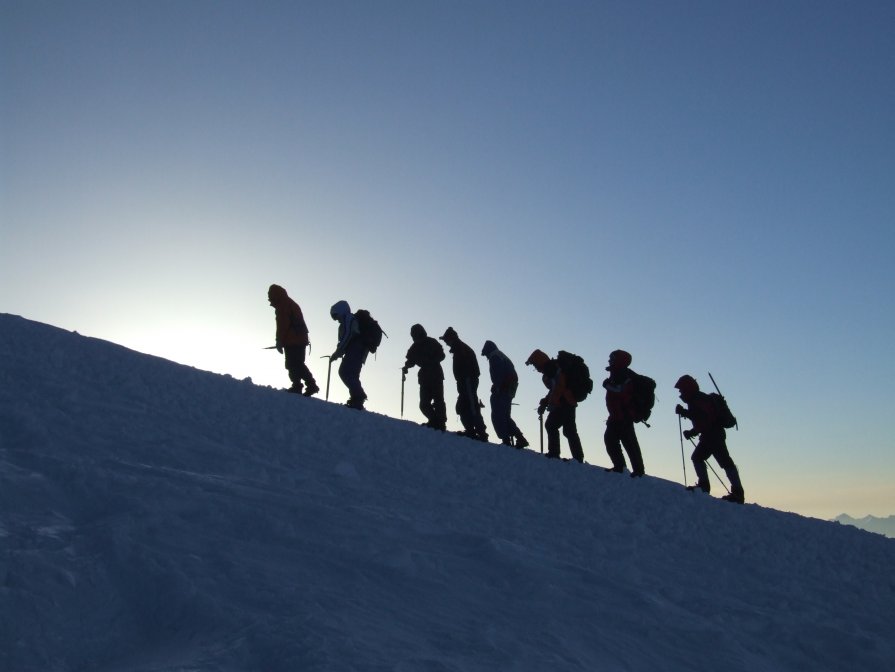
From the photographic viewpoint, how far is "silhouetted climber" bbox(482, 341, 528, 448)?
1345cm

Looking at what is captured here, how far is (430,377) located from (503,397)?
1.43m

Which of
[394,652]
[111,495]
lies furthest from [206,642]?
[111,495]

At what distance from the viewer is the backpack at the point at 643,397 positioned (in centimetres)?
1150

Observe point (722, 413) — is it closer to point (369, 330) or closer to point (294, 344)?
point (369, 330)

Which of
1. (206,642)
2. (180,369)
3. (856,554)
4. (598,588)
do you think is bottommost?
(206,642)

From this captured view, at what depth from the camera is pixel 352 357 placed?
12961 millimetres

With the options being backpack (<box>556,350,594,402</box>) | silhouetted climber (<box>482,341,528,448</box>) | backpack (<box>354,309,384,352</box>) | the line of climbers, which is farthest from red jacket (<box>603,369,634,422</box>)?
backpack (<box>354,309,384,352</box>)

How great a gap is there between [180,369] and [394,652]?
896 cm

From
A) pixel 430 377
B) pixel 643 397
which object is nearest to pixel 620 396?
pixel 643 397

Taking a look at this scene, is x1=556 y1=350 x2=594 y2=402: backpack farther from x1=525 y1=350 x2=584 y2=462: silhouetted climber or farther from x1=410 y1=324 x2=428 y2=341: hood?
x1=410 y1=324 x2=428 y2=341: hood

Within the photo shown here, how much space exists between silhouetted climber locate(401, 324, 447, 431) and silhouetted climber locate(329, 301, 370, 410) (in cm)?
80

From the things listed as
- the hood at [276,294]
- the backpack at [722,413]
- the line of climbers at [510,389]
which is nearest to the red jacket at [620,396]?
the line of climbers at [510,389]

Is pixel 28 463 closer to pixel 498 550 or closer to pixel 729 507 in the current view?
pixel 498 550

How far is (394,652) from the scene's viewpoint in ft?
11.5
